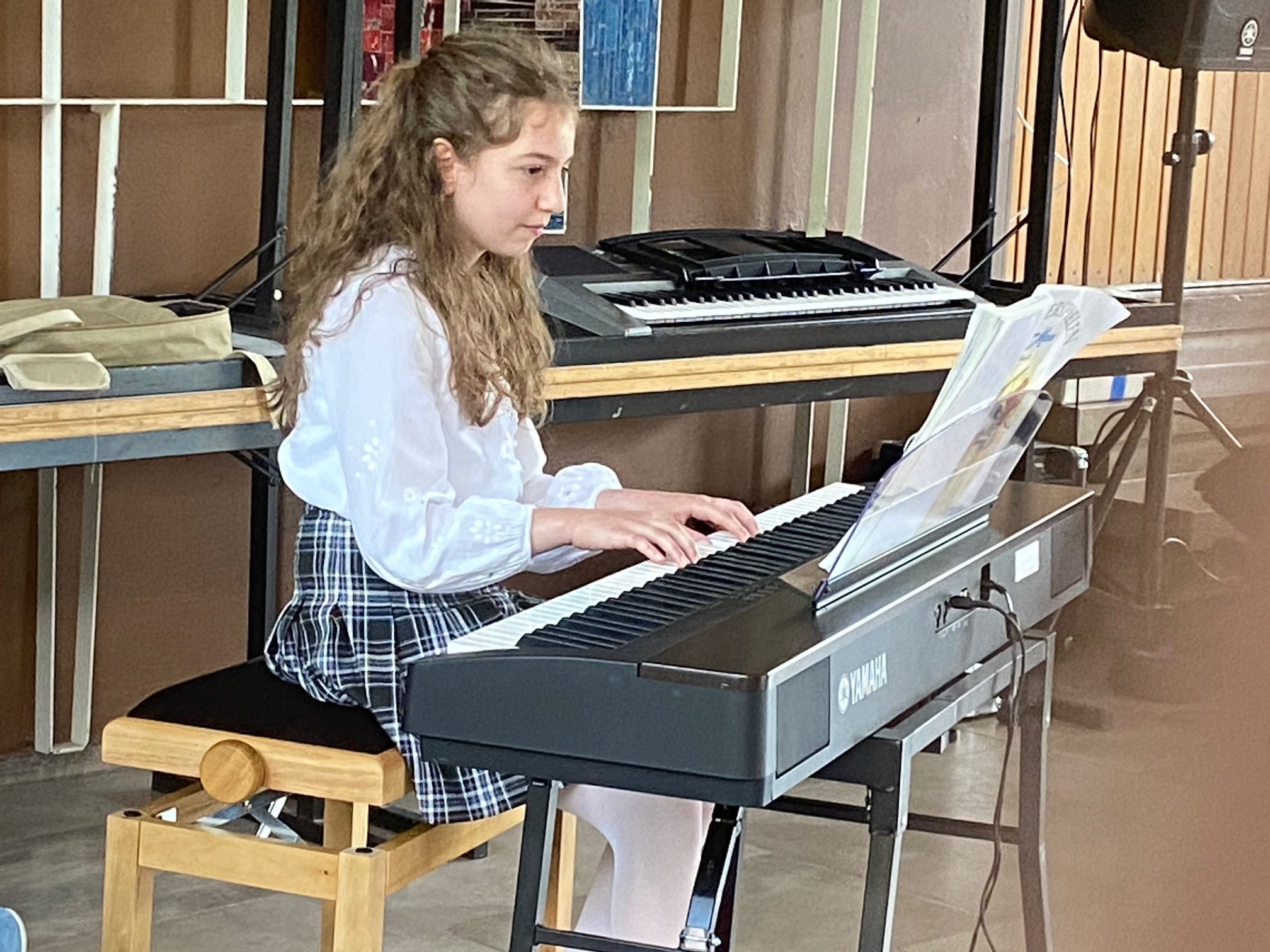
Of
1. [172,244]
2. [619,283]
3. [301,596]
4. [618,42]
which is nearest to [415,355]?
[301,596]

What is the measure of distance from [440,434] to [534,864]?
1.41 ft

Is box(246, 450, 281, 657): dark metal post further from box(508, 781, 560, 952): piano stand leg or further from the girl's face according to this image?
box(508, 781, 560, 952): piano stand leg

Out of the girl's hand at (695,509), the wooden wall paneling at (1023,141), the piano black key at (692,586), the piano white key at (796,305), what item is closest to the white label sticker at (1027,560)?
the girl's hand at (695,509)

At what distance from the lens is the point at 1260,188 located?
0.28 metres

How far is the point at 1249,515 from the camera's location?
0.23m

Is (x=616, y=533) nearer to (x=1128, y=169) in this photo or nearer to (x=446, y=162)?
(x=446, y=162)

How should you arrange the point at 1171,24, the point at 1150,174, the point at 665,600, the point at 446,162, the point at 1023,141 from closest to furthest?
the point at 665,600, the point at 446,162, the point at 1171,24, the point at 1023,141, the point at 1150,174

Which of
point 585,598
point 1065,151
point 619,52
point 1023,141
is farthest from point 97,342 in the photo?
point 1065,151

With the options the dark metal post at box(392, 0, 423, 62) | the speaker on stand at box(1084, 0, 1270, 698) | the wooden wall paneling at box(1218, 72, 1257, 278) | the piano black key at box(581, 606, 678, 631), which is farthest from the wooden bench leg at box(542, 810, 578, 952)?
the wooden wall paneling at box(1218, 72, 1257, 278)

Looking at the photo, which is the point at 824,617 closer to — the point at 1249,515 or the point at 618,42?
the point at 1249,515

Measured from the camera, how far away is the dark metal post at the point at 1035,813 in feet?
6.41

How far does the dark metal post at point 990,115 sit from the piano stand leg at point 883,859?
2026 millimetres

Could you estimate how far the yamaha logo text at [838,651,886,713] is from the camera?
1346 mm

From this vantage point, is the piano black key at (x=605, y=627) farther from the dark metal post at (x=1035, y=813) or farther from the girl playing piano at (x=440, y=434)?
the dark metal post at (x=1035, y=813)
